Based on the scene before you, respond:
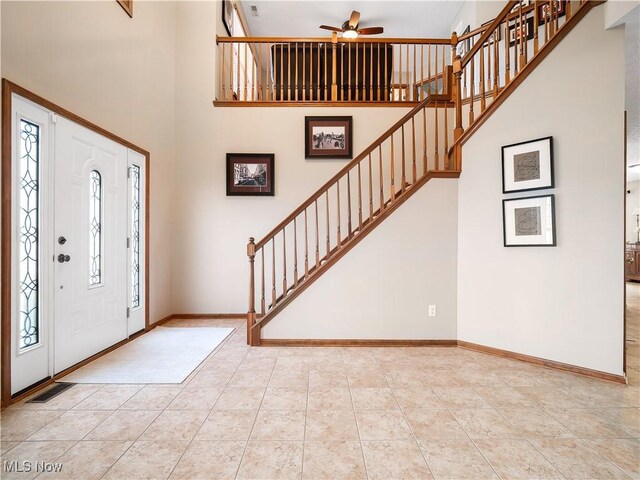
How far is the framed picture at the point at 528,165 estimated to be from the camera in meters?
2.95

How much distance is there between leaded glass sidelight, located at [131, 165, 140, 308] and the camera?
379 cm

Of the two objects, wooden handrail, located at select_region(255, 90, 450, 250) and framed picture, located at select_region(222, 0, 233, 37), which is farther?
framed picture, located at select_region(222, 0, 233, 37)

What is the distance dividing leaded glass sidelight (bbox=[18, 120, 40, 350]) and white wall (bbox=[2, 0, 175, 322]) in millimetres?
436

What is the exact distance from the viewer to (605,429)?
1.97 metres

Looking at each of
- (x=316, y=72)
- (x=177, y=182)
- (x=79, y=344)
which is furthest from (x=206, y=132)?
(x=79, y=344)

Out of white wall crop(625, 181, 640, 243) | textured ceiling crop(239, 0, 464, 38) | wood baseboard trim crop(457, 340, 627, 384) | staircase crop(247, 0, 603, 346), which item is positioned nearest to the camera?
wood baseboard trim crop(457, 340, 627, 384)

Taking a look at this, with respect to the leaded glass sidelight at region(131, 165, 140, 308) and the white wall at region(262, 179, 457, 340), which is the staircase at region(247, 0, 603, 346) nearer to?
the white wall at region(262, 179, 457, 340)

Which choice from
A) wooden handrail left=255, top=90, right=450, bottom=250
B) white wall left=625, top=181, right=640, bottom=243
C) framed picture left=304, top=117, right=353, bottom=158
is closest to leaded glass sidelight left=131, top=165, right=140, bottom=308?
wooden handrail left=255, top=90, right=450, bottom=250

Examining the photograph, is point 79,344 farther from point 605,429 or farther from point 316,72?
point 316,72

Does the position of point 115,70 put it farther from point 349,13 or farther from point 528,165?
point 349,13

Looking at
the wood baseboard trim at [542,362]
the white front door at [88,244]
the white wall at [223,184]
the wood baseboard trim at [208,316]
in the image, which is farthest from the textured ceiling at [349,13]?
the wood baseboard trim at [542,362]

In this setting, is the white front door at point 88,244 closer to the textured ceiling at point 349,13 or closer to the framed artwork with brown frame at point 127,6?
the framed artwork with brown frame at point 127,6

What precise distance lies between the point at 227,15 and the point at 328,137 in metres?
2.80

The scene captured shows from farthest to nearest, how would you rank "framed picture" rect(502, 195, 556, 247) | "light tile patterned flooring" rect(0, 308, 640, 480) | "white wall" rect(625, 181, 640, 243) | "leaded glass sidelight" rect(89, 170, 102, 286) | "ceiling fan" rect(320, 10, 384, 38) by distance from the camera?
1. "white wall" rect(625, 181, 640, 243)
2. "ceiling fan" rect(320, 10, 384, 38)
3. "leaded glass sidelight" rect(89, 170, 102, 286)
4. "framed picture" rect(502, 195, 556, 247)
5. "light tile patterned flooring" rect(0, 308, 640, 480)
